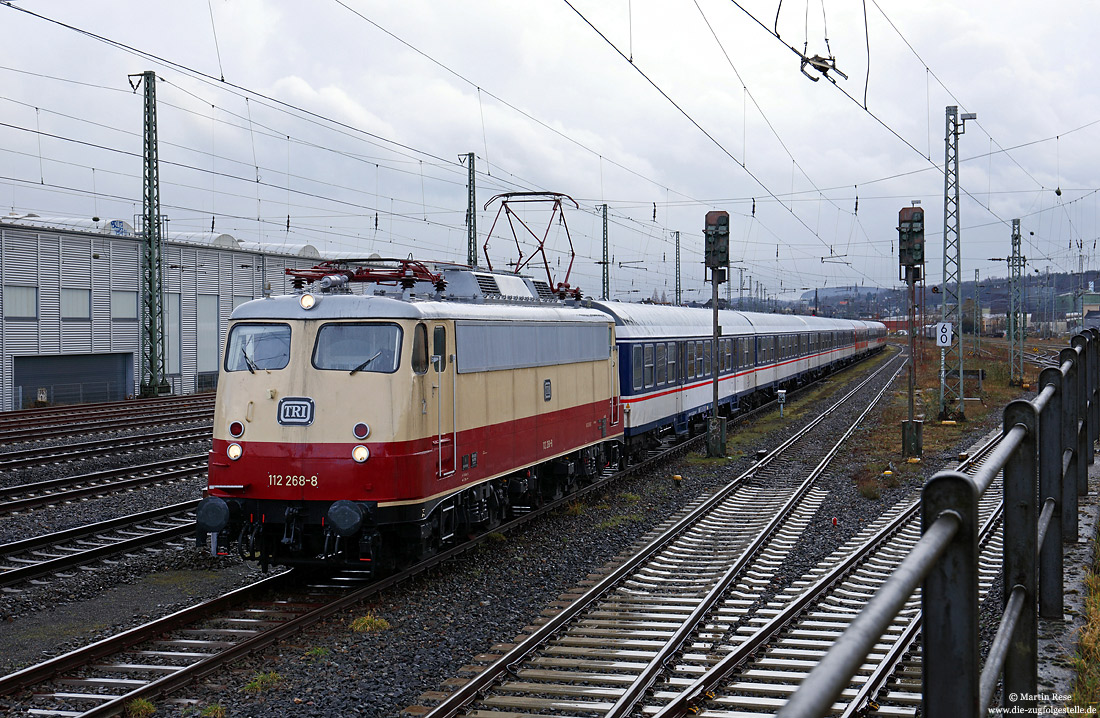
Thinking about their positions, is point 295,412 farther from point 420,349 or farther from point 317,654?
point 317,654

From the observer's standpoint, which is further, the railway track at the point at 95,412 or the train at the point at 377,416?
the railway track at the point at 95,412

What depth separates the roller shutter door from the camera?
41.0m

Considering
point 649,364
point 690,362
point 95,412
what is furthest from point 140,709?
point 95,412

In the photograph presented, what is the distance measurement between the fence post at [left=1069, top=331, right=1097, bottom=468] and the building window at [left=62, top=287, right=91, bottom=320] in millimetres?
42254

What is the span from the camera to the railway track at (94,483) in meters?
16.6

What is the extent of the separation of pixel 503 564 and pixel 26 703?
627cm

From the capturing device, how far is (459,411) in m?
12.5

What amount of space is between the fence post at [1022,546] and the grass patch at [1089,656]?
1.66 metres

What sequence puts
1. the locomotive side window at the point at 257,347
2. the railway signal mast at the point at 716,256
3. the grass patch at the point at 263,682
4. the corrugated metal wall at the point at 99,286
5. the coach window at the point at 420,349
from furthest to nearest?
1. the corrugated metal wall at the point at 99,286
2. the railway signal mast at the point at 716,256
3. the locomotive side window at the point at 257,347
4. the coach window at the point at 420,349
5. the grass patch at the point at 263,682

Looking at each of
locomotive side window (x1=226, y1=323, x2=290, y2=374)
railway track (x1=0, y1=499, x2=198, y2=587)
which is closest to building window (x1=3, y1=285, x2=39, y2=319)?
railway track (x1=0, y1=499, x2=198, y2=587)

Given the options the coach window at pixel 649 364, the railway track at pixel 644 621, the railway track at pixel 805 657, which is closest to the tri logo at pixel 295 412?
the railway track at pixel 644 621

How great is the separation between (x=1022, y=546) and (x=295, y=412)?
891cm

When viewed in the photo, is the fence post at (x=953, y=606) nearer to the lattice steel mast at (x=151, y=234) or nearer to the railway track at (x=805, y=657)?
the railway track at (x=805, y=657)

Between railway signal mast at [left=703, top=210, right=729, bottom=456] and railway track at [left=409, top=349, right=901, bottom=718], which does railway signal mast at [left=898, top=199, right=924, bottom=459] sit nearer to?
railway signal mast at [left=703, top=210, right=729, bottom=456]
